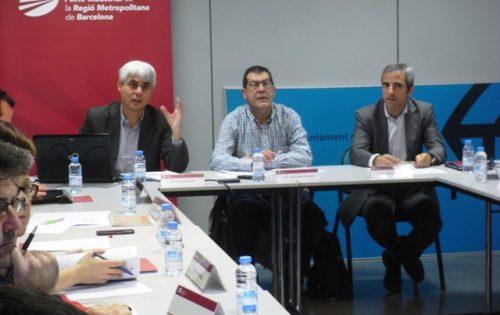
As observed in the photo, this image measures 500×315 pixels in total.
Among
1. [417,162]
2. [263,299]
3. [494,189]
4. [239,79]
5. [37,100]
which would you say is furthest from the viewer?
[239,79]

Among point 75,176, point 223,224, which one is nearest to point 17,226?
point 75,176

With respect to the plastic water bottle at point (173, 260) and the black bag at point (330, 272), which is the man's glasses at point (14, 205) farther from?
the black bag at point (330, 272)

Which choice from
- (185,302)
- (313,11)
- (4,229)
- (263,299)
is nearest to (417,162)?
(313,11)

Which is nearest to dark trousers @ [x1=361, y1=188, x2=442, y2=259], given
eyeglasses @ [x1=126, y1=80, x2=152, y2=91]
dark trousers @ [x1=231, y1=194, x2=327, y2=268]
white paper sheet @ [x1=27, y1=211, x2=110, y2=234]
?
dark trousers @ [x1=231, y1=194, x2=327, y2=268]

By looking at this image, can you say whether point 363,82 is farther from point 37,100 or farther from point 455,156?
A: point 37,100

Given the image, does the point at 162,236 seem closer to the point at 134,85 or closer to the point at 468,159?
the point at 134,85

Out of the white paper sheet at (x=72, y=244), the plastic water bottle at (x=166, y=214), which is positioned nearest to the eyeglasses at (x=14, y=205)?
the white paper sheet at (x=72, y=244)

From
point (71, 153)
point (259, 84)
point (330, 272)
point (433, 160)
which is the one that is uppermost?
point (259, 84)

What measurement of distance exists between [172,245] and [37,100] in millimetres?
3375

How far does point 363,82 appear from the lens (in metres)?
5.80

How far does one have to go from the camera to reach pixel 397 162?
15.3 feet

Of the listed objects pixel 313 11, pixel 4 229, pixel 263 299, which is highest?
pixel 313 11

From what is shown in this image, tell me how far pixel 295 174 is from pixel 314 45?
1801 millimetres

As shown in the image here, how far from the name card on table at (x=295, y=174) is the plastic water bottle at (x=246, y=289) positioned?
7.67ft
